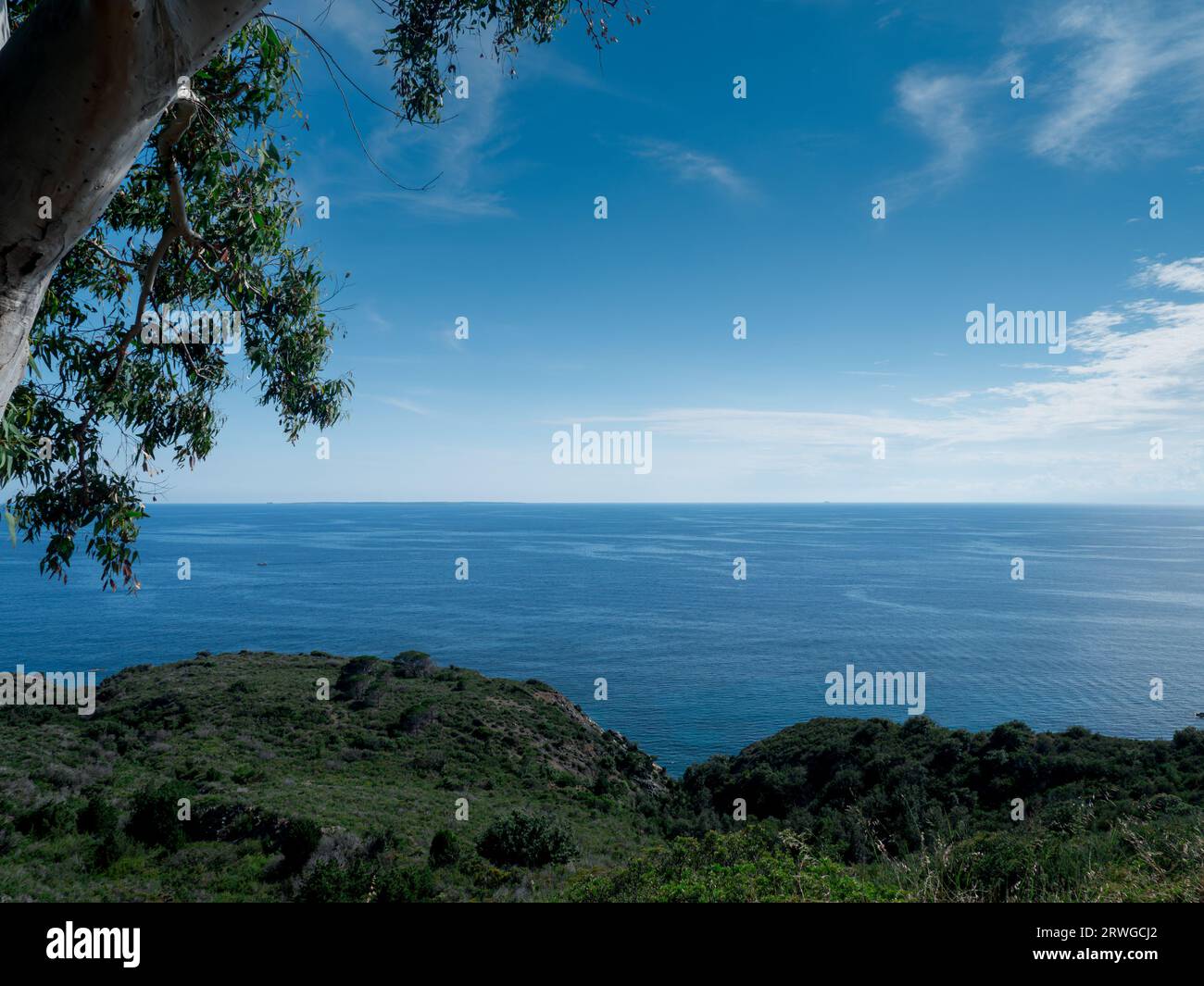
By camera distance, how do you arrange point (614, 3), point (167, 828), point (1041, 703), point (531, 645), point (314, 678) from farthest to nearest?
point (531, 645)
point (1041, 703)
point (314, 678)
point (167, 828)
point (614, 3)

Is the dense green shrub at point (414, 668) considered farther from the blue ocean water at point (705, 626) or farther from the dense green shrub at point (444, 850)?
the dense green shrub at point (444, 850)

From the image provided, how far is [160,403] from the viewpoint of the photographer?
22.2 feet

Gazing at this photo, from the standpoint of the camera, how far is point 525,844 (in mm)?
14312

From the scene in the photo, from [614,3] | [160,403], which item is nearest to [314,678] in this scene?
[160,403]

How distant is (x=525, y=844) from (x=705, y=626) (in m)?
58.8

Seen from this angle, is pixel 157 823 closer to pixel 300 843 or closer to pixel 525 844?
pixel 300 843

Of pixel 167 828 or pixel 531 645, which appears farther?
pixel 531 645

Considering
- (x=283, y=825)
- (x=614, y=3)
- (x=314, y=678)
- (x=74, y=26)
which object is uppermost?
(x=614, y=3)

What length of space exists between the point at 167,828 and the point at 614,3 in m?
17.0

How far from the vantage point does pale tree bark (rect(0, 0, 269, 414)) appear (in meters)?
2.32

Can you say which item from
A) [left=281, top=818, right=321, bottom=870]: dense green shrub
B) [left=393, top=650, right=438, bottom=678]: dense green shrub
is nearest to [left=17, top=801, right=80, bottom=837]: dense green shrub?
[left=281, top=818, right=321, bottom=870]: dense green shrub

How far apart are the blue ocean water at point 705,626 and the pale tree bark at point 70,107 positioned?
136 ft
